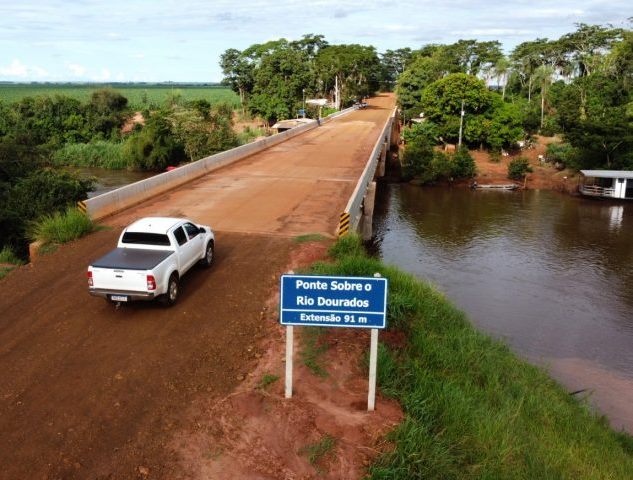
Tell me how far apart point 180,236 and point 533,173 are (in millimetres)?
50359

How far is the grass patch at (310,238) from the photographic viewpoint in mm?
17209

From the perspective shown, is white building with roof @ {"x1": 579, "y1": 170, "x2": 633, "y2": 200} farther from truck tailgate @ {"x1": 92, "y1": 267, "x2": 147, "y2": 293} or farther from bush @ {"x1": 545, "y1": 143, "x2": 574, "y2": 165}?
truck tailgate @ {"x1": 92, "y1": 267, "x2": 147, "y2": 293}

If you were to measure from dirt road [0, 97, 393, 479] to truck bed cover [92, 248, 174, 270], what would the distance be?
1135 millimetres

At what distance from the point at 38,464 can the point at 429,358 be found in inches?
277

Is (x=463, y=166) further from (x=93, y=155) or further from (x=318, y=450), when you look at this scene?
(x=318, y=450)

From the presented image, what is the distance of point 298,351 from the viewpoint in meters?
10.5

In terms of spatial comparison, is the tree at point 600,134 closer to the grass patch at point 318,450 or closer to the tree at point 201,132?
the tree at point 201,132

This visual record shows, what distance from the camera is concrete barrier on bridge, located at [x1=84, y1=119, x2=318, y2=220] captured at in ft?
63.2

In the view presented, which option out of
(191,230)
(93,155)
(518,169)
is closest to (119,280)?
(191,230)

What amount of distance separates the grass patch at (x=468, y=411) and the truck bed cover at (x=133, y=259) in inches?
157

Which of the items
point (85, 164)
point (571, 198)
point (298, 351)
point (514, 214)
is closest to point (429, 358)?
point (298, 351)

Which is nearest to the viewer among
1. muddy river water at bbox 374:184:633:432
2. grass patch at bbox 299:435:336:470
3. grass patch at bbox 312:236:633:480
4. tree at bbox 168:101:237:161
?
grass patch at bbox 299:435:336:470

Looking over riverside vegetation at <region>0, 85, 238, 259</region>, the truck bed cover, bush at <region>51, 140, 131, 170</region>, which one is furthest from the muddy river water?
bush at <region>51, 140, 131, 170</region>

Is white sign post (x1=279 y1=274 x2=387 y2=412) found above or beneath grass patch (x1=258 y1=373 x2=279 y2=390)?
above
